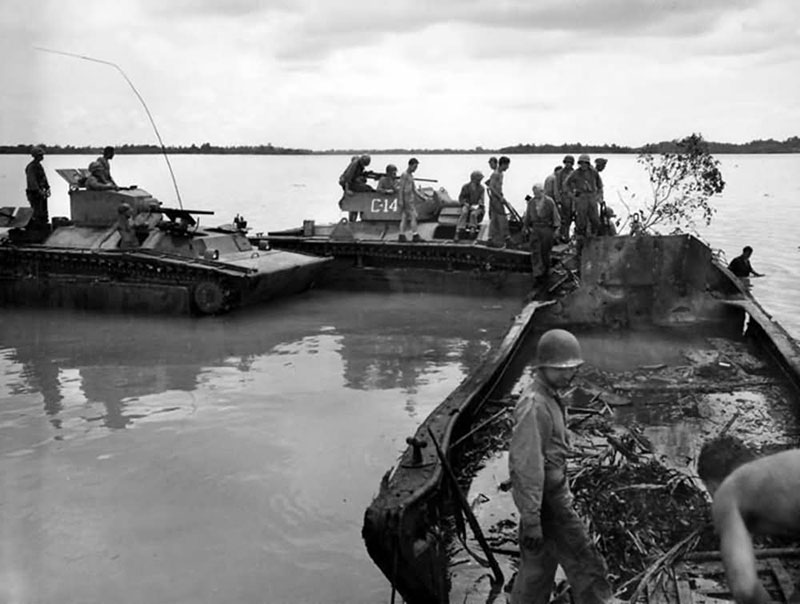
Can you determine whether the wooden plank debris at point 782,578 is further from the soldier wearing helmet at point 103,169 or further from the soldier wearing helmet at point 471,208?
the soldier wearing helmet at point 103,169

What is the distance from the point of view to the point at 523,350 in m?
10.5

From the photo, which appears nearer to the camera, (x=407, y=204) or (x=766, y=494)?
(x=766, y=494)

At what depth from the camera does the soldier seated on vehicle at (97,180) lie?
51.8 ft

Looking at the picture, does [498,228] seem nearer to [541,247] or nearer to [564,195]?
[564,195]

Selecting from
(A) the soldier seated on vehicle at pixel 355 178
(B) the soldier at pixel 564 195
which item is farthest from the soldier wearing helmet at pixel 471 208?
(A) the soldier seated on vehicle at pixel 355 178

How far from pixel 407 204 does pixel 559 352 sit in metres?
13.2

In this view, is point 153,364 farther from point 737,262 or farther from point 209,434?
point 737,262

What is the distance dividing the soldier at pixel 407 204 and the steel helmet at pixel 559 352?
1284 cm

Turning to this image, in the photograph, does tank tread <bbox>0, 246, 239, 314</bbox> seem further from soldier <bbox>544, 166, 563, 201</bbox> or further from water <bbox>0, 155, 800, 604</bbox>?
soldier <bbox>544, 166, 563, 201</bbox>

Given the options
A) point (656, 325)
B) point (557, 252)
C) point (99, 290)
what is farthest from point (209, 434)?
point (557, 252)

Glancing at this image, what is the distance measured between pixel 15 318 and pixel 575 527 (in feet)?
42.0

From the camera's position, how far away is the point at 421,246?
55.3ft

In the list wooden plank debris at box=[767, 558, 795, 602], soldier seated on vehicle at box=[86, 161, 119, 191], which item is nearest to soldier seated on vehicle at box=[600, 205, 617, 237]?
soldier seated on vehicle at box=[86, 161, 119, 191]

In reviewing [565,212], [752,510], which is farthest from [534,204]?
[752,510]
